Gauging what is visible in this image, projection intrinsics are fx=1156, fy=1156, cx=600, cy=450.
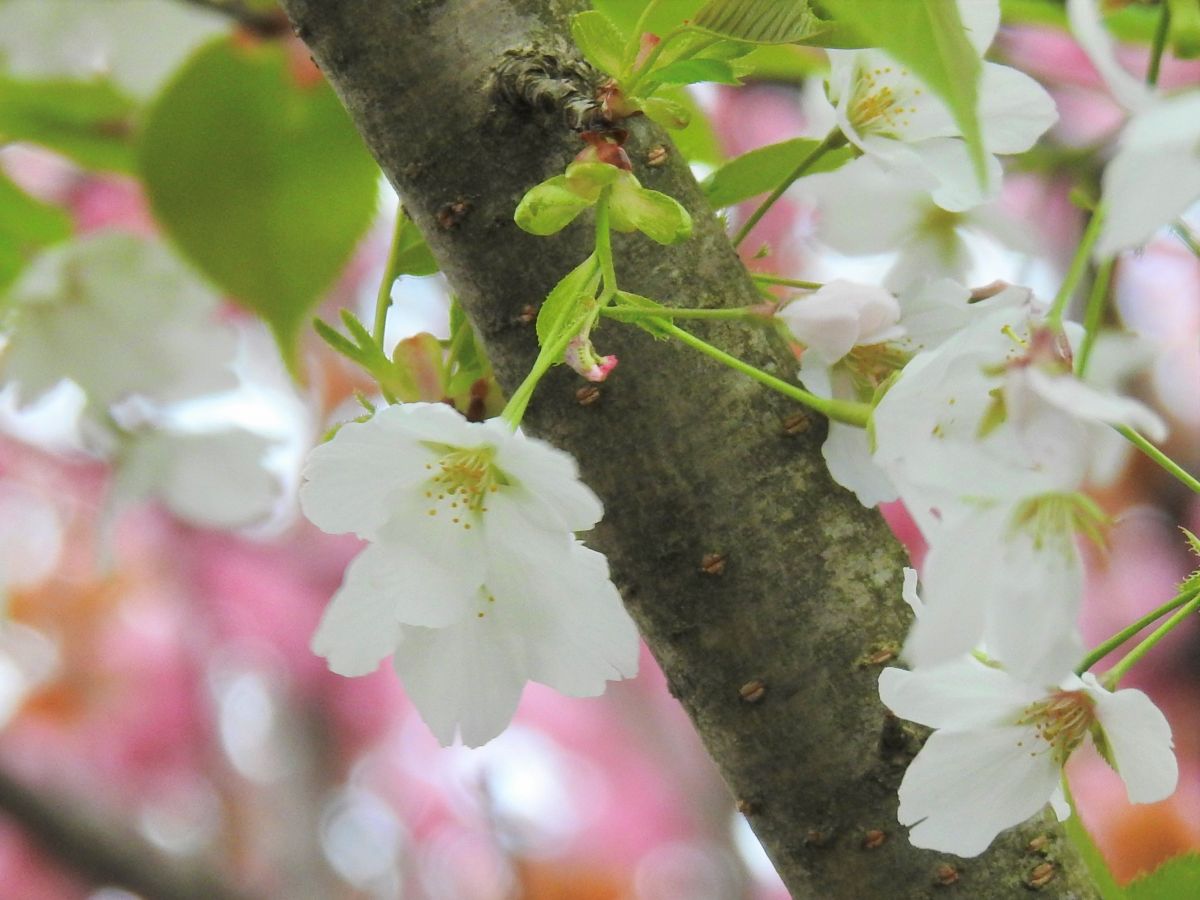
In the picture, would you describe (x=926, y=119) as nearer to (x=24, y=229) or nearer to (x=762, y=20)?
(x=762, y=20)

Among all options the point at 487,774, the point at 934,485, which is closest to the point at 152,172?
the point at 934,485

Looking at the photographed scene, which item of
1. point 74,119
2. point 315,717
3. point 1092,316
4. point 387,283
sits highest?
point 1092,316

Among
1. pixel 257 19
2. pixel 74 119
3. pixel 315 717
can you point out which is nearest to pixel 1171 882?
pixel 257 19

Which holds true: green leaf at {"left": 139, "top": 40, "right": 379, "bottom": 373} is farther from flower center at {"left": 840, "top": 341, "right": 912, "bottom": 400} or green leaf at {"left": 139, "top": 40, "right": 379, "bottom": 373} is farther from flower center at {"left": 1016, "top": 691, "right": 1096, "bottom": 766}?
flower center at {"left": 1016, "top": 691, "right": 1096, "bottom": 766}

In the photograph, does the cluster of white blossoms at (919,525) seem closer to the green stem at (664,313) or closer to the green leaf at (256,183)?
the green stem at (664,313)

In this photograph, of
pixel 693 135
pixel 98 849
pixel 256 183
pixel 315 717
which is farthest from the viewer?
pixel 315 717

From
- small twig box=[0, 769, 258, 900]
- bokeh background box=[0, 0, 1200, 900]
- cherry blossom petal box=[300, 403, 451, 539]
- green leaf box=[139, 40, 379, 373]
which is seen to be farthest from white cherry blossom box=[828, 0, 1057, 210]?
bokeh background box=[0, 0, 1200, 900]

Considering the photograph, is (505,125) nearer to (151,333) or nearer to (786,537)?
(786,537)
